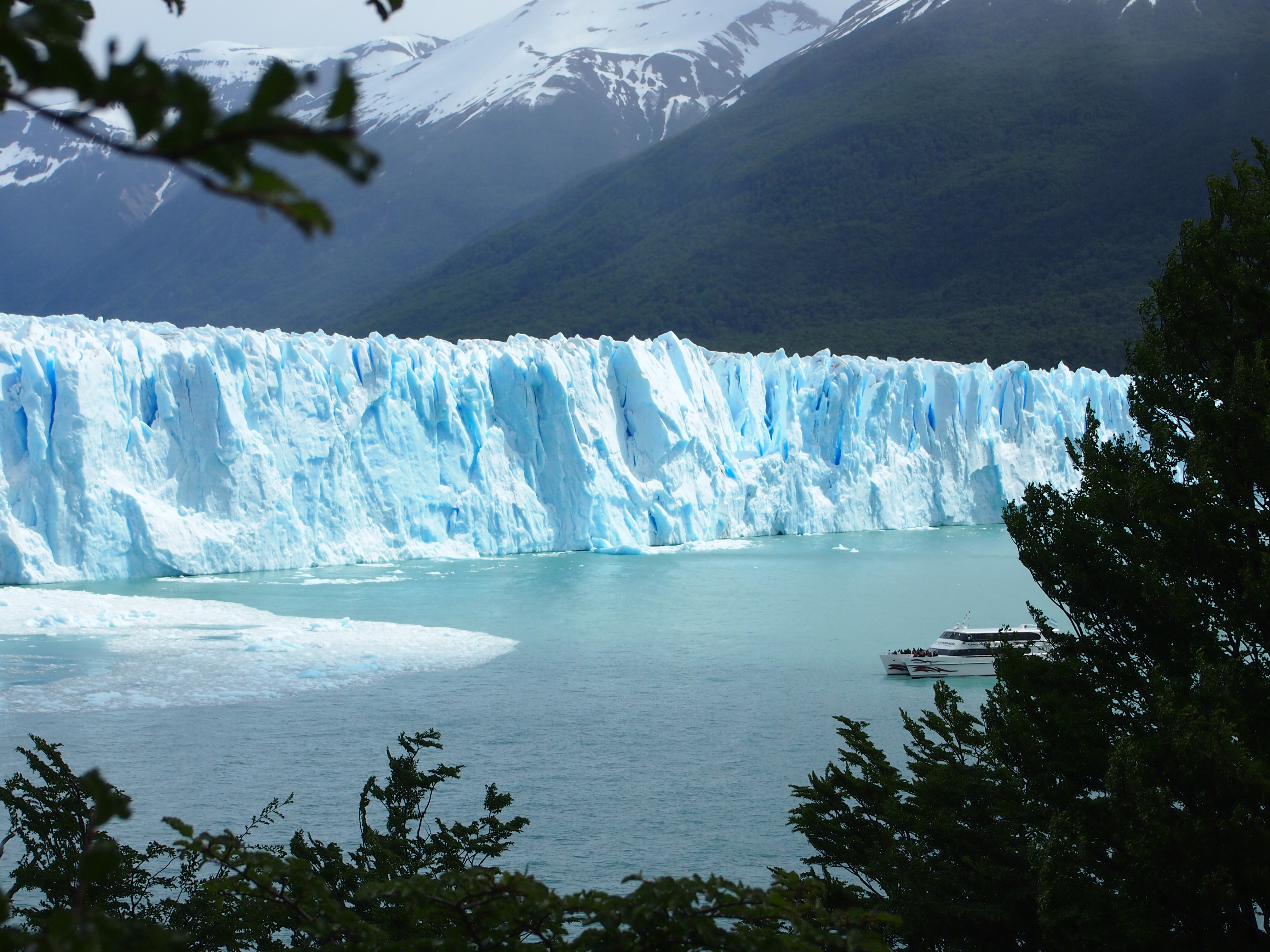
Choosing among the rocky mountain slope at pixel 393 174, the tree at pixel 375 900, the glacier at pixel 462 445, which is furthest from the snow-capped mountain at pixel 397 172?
the tree at pixel 375 900

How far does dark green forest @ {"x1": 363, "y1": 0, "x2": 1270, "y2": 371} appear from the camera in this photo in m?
49.7

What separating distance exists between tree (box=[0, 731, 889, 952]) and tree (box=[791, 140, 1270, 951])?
0.51 metres

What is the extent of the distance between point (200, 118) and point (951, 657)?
1130 cm

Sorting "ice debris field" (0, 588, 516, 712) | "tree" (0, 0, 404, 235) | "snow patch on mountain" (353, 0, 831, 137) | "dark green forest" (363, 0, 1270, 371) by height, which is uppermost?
"snow patch on mountain" (353, 0, 831, 137)

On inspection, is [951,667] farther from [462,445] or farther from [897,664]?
[462,445]

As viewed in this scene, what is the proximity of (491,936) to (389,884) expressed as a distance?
23 cm

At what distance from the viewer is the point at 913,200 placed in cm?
5803

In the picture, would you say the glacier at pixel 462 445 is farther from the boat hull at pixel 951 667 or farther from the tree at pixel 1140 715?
the tree at pixel 1140 715

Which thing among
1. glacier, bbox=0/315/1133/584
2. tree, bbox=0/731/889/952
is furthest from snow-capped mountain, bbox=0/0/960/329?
tree, bbox=0/731/889/952

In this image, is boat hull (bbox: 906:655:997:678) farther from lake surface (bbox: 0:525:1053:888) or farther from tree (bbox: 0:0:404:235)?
tree (bbox: 0:0:404:235)

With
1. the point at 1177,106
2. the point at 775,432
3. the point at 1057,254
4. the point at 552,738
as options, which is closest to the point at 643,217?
the point at 1057,254

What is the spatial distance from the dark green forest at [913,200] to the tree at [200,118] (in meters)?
44.0

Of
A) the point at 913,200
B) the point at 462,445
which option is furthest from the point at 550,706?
the point at 913,200

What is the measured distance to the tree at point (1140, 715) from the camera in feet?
9.72
